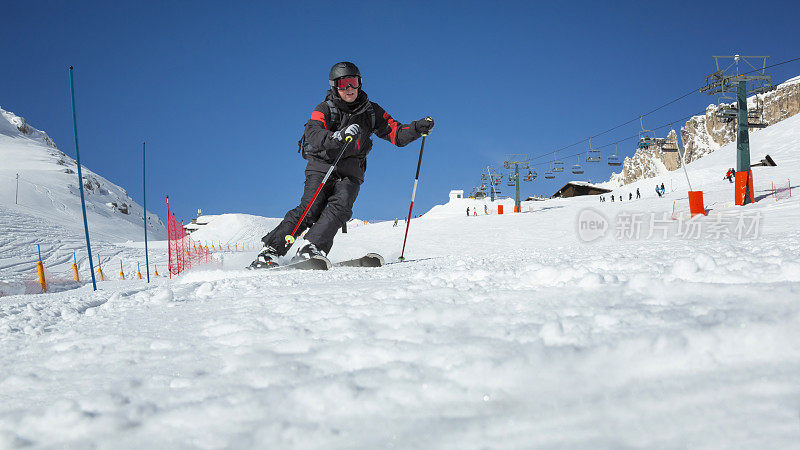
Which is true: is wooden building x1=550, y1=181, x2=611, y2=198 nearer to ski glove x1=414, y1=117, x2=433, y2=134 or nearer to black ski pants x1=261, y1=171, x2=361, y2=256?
ski glove x1=414, y1=117, x2=433, y2=134

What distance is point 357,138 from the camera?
458 centimetres

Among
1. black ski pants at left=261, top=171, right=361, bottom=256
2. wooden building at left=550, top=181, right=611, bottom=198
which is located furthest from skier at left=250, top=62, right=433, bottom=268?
wooden building at left=550, top=181, right=611, bottom=198

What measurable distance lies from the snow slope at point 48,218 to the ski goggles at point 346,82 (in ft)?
24.6

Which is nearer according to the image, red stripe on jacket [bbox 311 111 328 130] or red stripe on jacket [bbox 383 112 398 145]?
red stripe on jacket [bbox 311 111 328 130]

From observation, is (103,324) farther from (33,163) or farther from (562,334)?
(33,163)

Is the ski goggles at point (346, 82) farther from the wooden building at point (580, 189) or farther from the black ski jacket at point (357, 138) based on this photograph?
the wooden building at point (580, 189)

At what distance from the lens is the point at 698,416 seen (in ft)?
2.53

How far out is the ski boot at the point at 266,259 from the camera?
4.58 meters

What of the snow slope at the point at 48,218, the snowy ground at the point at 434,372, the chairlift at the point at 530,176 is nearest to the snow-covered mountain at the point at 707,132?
the chairlift at the point at 530,176

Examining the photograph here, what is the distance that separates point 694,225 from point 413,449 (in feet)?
45.6

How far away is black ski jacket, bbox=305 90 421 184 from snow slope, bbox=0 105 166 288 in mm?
7109

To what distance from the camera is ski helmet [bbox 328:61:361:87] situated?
4.70 meters

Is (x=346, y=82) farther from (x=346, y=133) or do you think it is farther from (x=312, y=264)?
(x=312, y=264)

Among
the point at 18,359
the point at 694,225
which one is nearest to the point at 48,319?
the point at 18,359
